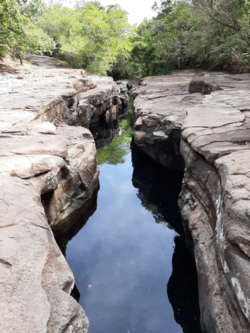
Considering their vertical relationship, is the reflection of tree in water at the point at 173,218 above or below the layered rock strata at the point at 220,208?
below

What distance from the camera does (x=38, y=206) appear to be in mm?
2350

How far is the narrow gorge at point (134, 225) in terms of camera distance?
1.70m

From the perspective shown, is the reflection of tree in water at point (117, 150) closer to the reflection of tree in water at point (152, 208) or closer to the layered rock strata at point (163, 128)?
the layered rock strata at point (163, 128)

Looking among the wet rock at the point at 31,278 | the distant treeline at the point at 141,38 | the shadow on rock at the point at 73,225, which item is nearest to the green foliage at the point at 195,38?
the distant treeline at the point at 141,38

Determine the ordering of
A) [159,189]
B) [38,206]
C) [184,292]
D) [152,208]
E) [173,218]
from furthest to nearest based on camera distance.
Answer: [159,189] → [152,208] → [173,218] → [184,292] → [38,206]

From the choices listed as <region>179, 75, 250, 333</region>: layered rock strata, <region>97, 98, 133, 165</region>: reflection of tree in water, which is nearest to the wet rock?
<region>179, 75, 250, 333</region>: layered rock strata

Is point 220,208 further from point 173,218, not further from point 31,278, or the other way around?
point 173,218

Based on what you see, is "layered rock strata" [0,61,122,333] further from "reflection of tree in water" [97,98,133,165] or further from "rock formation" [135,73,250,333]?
"reflection of tree in water" [97,98,133,165]

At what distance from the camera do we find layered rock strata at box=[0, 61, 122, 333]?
4.75 ft

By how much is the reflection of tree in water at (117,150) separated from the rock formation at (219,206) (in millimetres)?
2744

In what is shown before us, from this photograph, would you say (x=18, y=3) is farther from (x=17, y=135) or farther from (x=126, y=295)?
(x=126, y=295)

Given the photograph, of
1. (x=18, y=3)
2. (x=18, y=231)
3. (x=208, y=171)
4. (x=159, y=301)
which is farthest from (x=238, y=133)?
(x=18, y=3)

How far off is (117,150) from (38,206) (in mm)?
6444

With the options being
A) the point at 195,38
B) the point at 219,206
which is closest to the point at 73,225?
the point at 219,206
